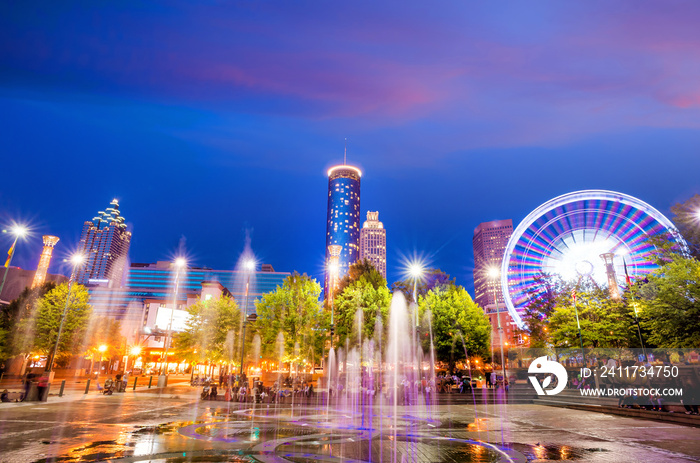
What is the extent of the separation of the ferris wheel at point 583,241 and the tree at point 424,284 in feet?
35.4

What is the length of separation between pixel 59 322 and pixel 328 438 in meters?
49.7

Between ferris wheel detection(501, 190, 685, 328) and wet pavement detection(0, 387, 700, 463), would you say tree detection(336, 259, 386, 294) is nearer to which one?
ferris wheel detection(501, 190, 685, 328)

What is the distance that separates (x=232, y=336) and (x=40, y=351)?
77.5ft

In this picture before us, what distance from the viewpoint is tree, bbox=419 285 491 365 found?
4569 centimetres

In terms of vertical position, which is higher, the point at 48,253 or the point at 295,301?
the point at 48,253

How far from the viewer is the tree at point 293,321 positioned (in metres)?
43.1

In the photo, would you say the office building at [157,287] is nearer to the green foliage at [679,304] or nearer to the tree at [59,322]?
the tree at [59,322]

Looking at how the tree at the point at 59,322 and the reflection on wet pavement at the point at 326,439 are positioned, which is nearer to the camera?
the reflection on wet pavement at the point at 326,439

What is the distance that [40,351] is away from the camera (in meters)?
48.2

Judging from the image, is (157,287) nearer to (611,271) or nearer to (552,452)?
(611,271)

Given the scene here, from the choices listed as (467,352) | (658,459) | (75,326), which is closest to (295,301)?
(467,352)

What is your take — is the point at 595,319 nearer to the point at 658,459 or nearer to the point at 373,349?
the point at 373,349

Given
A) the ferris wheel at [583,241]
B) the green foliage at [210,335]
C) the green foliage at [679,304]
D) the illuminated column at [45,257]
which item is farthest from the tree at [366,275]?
the illuminated column at [45,257]

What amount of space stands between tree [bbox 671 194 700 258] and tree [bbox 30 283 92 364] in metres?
60.0
